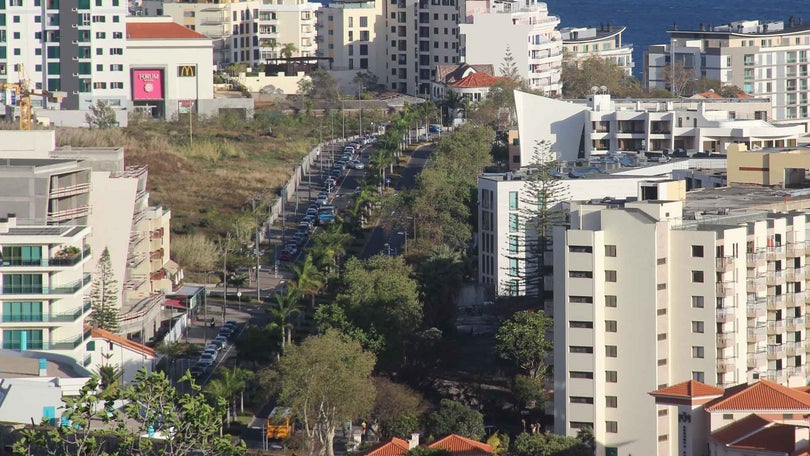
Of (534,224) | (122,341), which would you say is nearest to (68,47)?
(534,224)

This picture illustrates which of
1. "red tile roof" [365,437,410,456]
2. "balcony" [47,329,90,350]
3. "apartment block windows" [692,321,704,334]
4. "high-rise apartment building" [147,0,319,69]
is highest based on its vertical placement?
"high-rise apartment building" [147,0,319,69]

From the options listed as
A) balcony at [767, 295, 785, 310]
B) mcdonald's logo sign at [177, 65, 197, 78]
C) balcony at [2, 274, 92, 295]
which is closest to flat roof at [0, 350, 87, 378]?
balcony at [2, 274, 92, 295]

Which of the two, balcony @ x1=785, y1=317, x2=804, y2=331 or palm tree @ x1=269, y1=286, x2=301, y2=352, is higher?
balcony @ x1=785, y1=317, x2=804, y2=331

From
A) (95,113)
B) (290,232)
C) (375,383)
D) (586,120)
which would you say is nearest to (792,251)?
(375,383)

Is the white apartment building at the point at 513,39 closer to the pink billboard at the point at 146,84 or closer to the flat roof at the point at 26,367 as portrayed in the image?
the pink billboard at the point at 146,84

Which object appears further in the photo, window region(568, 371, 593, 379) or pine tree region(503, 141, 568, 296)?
pine tree region(503, 141, 568, 296)

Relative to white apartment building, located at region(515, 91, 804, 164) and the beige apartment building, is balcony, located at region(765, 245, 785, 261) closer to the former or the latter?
the beige apartment building
